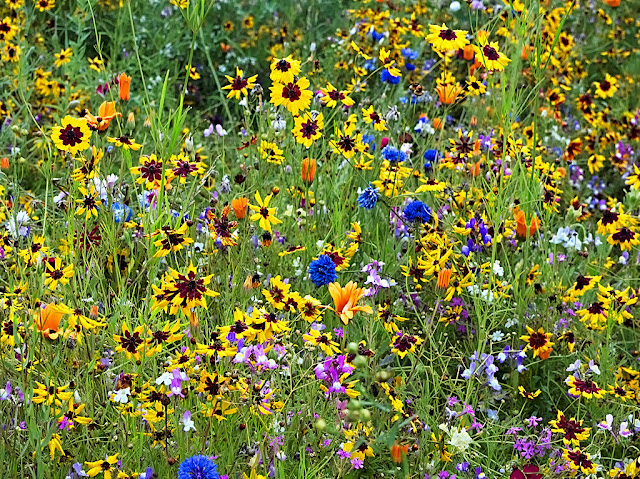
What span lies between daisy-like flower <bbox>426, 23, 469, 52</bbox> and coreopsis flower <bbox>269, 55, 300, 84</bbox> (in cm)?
39

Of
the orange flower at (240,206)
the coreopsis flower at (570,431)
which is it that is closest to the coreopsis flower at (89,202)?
the orange flower at (240,206)

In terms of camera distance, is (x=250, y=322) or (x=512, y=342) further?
(x=512, y=342)

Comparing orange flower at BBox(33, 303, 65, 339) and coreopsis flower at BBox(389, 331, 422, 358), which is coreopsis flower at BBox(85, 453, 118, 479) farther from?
coreopsis flower at BBox(389, 331, 422, 358)

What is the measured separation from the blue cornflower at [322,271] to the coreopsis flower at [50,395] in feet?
2.20

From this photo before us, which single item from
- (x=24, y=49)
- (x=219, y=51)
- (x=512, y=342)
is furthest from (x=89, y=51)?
(x=512, y=342)

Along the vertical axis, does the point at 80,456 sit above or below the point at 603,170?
above

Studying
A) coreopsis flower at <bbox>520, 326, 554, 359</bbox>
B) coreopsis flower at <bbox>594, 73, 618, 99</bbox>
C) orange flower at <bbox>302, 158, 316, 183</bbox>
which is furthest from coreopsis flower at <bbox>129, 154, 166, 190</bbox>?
coreopsis flower at <bbox>594, 73, 618, 99</bbox>

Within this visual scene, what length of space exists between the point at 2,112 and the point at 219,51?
6.24 feet

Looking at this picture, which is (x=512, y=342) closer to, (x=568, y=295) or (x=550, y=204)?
(x=568, y=295)

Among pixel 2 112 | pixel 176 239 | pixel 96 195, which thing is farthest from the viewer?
pixel 2 112

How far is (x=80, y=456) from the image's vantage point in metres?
1.71

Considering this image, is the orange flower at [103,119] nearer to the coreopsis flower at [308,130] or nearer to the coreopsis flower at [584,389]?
the coreopsis flower at [308,130]

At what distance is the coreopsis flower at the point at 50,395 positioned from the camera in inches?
62.7

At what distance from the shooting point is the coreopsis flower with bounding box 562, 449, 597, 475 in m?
1.80
